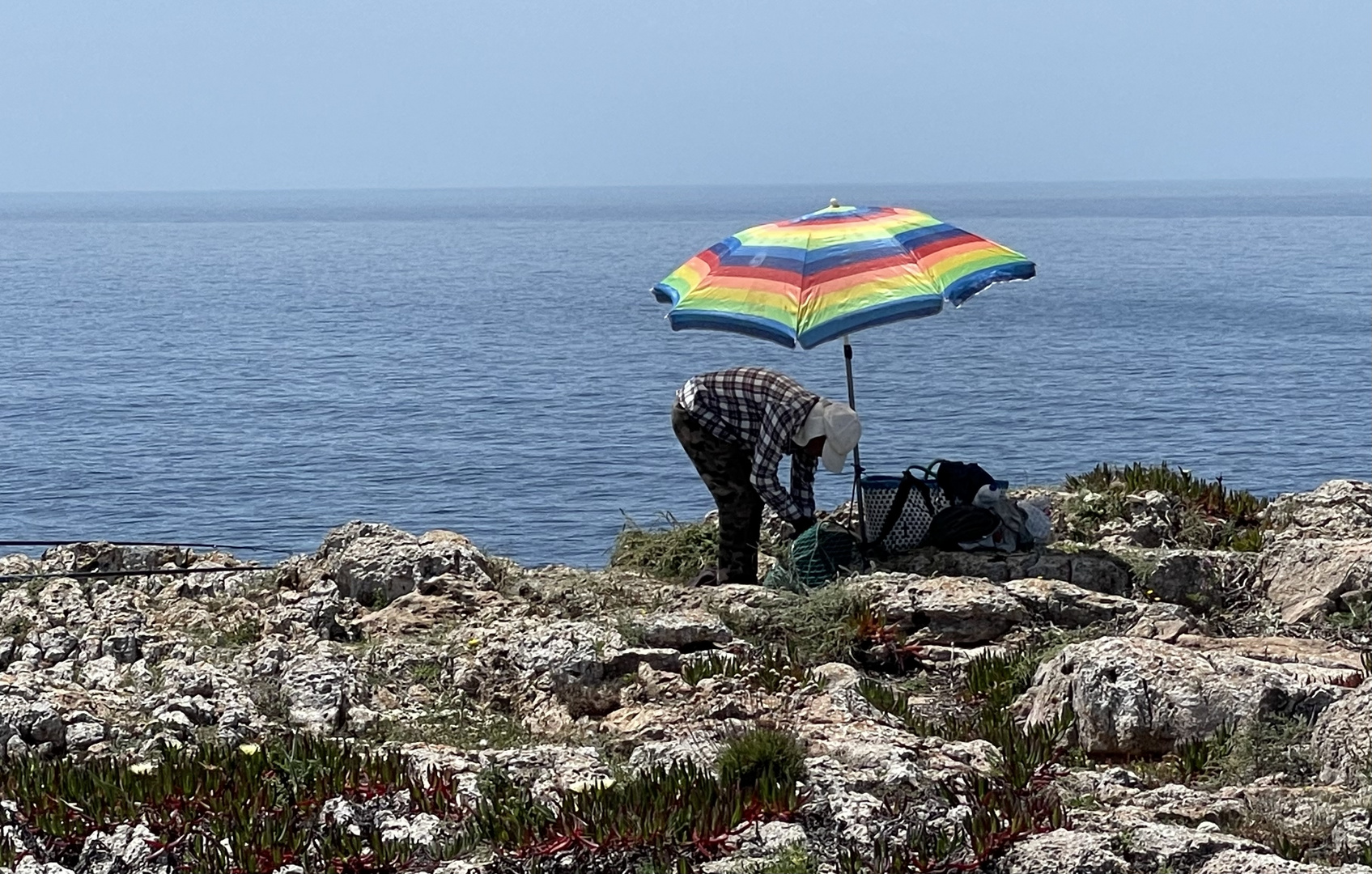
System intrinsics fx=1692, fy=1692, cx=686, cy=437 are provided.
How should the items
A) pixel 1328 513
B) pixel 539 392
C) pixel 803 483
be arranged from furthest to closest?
pixel 539 392 → pixel 1328 513 → pixel 803 483

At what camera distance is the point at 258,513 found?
2752 centimetres

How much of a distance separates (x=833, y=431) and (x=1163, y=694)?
3.69 meters

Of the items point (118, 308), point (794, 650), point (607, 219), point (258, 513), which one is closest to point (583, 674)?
point (794, 650)

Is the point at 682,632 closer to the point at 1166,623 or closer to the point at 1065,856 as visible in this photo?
the point at 1166,623

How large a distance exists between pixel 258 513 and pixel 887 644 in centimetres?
1920

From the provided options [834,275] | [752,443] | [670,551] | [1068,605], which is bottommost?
[670,551]

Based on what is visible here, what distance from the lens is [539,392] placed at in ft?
139

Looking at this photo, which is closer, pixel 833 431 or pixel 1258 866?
pixel 1258 866

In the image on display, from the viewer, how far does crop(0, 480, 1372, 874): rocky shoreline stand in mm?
6805

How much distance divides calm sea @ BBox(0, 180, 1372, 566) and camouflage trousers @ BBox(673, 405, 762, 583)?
9216 millimetres

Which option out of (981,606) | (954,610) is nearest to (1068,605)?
(981,606)

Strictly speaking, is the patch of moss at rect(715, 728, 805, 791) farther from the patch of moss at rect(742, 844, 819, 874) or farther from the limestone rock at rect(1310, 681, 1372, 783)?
the limestone rock at rect(1310, 681, 1372, 783)

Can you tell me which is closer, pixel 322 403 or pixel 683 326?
pixel 683 326

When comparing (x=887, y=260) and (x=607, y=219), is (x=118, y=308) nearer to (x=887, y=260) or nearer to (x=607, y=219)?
(x=887, y=260)
